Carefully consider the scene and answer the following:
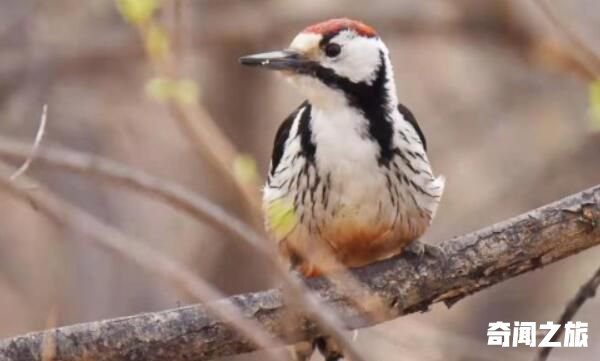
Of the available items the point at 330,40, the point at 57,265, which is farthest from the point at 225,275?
the point at 330,40

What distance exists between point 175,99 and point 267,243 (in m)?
1.10

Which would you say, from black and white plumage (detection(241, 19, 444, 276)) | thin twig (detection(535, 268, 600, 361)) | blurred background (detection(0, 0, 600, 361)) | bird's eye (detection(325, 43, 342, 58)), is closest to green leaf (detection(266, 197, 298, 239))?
black and white plumage (detection(241, 19, 444, 276))

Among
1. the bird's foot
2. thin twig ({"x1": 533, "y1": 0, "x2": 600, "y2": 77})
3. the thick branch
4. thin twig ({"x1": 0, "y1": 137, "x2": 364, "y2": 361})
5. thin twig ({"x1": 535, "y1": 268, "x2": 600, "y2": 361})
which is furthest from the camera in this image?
the bird's foot

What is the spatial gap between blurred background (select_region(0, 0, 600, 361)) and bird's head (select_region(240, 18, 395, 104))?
207cm

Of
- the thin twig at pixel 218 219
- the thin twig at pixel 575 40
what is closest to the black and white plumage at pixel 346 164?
the thin twig at pixel 575 40

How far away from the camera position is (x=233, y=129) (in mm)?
6824

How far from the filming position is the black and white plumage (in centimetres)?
352

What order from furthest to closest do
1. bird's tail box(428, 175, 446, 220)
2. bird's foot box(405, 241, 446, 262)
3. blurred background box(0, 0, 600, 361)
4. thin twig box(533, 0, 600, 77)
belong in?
blurred background box(0, 0, 600, 361)
bird's tail box(428, 175, 446, 220)
bird's foot box(405, 241, 446, 262)
thin twig box(533, 0, 600, 77)

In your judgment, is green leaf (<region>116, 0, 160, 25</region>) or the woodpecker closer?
green leaf (<region>116, 0, 160, 25</region>)

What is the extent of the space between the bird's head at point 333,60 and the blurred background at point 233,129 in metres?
2.07

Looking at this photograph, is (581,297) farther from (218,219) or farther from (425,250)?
(218,219)

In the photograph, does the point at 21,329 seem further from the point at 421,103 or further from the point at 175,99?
the point at 175,99

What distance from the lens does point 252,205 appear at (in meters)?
2.21

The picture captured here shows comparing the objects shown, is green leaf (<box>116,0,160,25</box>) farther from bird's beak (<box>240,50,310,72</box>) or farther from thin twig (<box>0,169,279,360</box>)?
thin twig (<box>0,169,279,360</box>)
